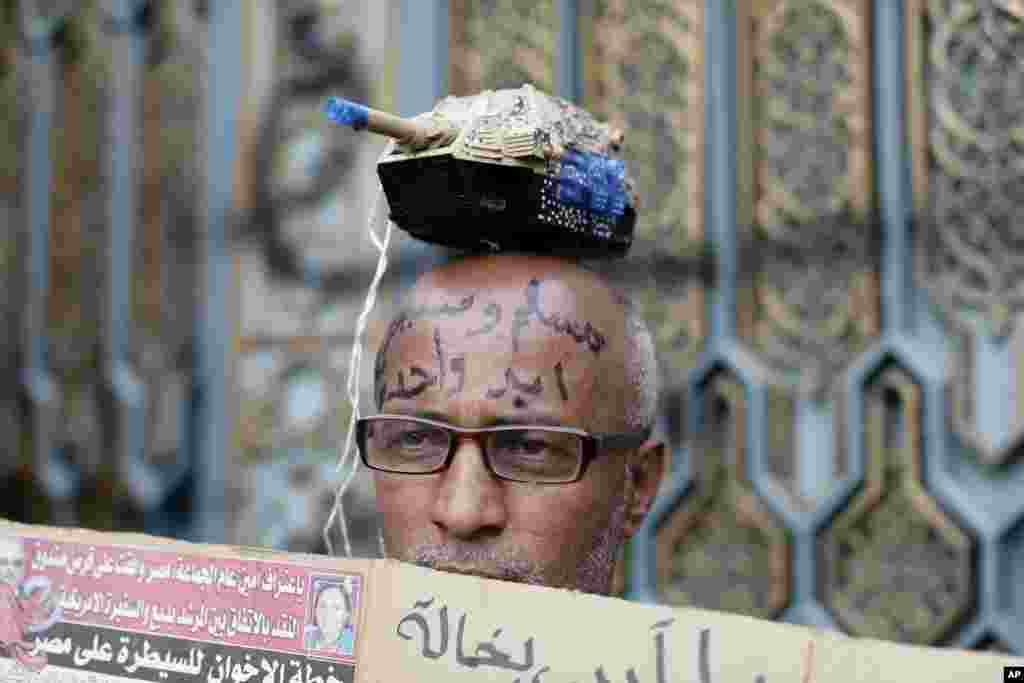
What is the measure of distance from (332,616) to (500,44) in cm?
296

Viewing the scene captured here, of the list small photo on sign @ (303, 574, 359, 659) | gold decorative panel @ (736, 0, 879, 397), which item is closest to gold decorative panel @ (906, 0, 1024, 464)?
gold decorative panel @ (736, 0, 879, 397)

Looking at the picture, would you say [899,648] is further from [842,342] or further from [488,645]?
[842,342]

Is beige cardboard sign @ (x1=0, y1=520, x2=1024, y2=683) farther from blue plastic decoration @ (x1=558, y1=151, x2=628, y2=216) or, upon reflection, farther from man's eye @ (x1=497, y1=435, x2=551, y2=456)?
blue plastic decoration @ (x1=558, y1=151, x2=628, y2=216)

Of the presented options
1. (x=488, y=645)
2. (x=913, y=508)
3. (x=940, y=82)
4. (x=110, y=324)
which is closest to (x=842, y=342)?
(x=913, y=508)

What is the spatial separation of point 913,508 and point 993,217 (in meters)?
0.83

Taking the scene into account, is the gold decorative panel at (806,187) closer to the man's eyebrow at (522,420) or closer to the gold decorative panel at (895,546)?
the gold decorative panel at (895,546)

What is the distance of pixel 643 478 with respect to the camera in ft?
6.09

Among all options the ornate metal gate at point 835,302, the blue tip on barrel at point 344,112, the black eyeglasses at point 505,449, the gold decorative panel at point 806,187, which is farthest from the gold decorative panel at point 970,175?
the blue tip on barrel at point 344,112

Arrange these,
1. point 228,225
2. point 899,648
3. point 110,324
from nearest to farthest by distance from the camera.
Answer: point 899,648
point 228,225
point 110,324

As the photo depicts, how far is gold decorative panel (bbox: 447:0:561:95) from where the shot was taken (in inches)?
151

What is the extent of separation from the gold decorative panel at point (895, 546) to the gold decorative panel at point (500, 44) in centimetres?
154

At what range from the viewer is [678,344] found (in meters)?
3.52

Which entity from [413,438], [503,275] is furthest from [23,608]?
[503,275]

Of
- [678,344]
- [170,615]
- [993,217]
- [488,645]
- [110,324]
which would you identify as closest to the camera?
→ [488,645]
